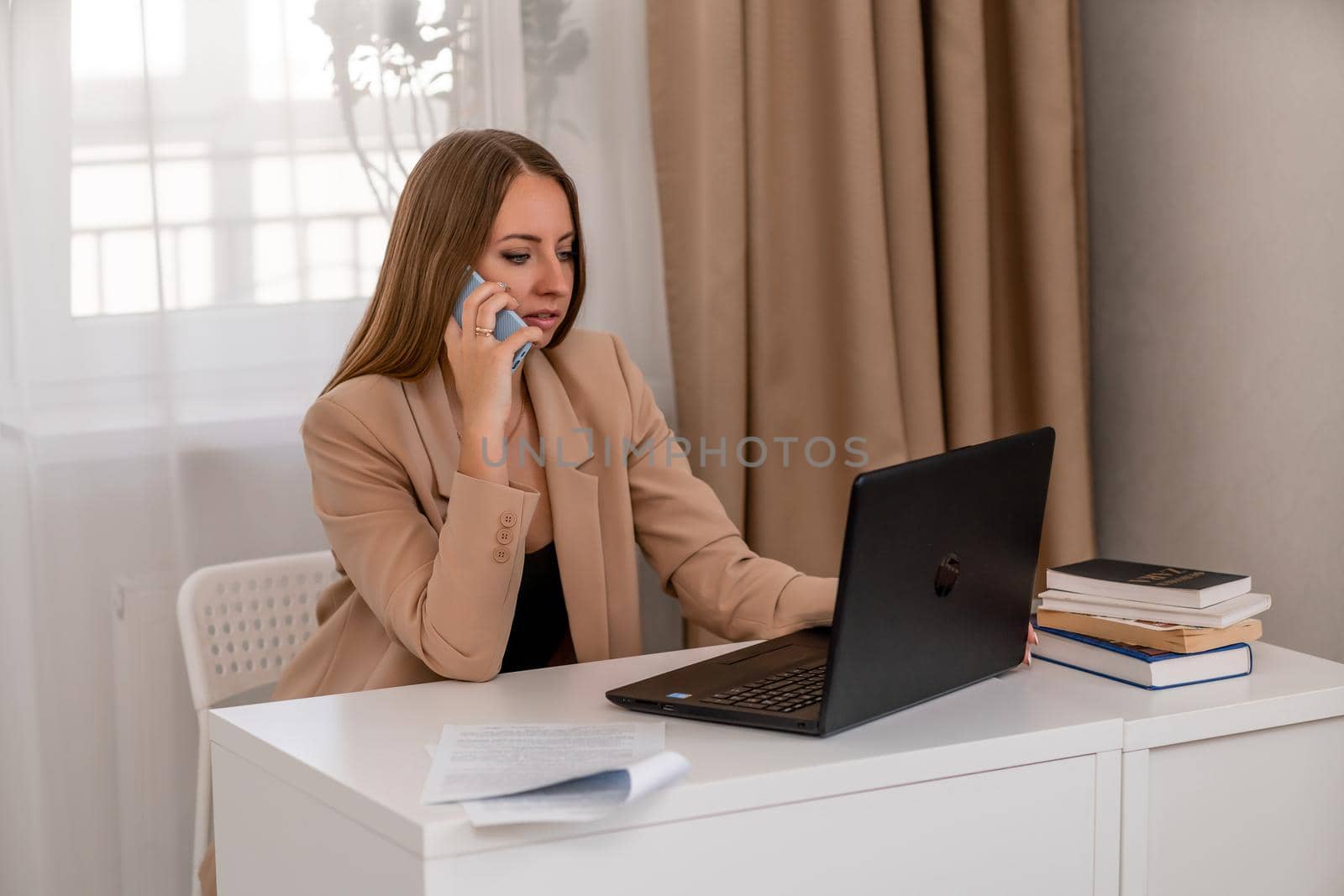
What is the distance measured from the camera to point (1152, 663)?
4.55 ft

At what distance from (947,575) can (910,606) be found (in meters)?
0.06

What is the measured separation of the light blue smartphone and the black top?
0.85 ft

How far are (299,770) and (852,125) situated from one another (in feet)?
5.38

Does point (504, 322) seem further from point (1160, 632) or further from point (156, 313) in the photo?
point (1160, 632)

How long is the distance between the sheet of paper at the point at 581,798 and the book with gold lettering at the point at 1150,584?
64 cm

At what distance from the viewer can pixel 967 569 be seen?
4.33ft

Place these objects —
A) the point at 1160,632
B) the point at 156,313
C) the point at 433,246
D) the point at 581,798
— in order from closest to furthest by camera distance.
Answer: the point at 581,798 → the point at 1160,632 → the point at 433,246 → the point at 156,313

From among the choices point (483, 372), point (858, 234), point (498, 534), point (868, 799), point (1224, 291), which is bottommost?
point (868, 799)

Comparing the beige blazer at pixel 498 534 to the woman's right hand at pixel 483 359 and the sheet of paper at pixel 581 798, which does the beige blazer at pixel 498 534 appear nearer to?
the woman's right hand at pixel 483 359

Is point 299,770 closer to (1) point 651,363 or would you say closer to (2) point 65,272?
(2) point 65,272

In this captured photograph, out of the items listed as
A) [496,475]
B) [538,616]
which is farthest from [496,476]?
[538,616]

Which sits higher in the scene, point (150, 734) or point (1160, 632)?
point (1160, 632)

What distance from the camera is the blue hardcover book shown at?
4.58ft

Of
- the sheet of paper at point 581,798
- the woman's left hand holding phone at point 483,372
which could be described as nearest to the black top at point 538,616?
the woman's left hand holding phone at point 483,372
